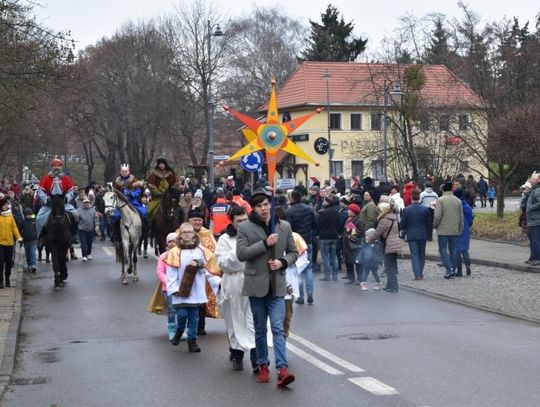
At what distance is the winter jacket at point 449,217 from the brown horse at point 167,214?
5194 millimetres

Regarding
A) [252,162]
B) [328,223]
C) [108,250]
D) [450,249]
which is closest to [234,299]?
[328,223]

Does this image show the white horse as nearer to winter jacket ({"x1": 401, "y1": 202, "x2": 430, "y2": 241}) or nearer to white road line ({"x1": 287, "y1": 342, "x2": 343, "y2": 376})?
winter jacket ({"x1": 401, "y1": 202, "x2": 430, "y2": 241})

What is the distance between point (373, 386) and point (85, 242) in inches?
766

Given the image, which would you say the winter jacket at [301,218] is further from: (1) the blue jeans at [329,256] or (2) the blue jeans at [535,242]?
(2) the blue jeans at [535,242]

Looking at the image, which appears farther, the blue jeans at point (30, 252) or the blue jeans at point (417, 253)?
the blue jeans at point (30, 252)

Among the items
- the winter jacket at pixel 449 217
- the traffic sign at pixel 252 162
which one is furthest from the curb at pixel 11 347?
the traffic sign at pixel 252 162

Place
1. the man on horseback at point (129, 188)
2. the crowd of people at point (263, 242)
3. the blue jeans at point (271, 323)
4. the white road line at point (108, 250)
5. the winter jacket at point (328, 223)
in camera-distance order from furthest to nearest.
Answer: the white road line at point (108, 250) < the man on horseback at point (129, 188) < the winter jacket at point (328, 223) < the crowd of people at point (263, 242) < the blue jeans at point (271, 323)

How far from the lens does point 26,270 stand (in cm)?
2633

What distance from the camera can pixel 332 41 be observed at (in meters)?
91.6

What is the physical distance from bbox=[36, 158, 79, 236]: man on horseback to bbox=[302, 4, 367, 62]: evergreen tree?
69406 millimetres

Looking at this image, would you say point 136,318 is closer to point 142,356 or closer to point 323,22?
point 142,356

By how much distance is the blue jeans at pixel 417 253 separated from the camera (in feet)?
70.1

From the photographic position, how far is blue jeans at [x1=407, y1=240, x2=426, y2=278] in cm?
2136

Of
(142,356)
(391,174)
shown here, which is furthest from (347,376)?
(391,174)
